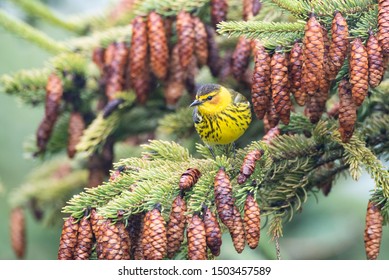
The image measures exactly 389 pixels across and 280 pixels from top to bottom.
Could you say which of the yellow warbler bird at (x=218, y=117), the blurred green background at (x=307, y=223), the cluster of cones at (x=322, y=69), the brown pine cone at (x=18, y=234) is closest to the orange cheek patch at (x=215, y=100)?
the yellow warbler bird at (x=218, y=117)

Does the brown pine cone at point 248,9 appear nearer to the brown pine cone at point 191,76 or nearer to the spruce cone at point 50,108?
the brown pine cone at point 191,76

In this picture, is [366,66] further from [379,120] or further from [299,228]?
[299,228]

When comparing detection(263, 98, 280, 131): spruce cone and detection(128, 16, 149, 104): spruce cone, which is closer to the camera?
detection(263, 98, 280, 131): spruce cone

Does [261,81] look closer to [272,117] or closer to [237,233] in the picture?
[272,117]

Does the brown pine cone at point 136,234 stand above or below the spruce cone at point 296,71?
below

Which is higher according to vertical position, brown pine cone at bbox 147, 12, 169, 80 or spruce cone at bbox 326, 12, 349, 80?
brown pine cone at bbox 147, 12, 169, 80

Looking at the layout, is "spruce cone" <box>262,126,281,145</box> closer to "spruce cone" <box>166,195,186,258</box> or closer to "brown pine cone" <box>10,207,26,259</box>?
"spruce cone" <box>166,195,186,258</box>

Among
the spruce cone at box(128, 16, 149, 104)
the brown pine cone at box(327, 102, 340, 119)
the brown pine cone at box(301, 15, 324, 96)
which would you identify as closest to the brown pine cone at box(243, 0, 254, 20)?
the spruce cone at box(128, 16, 149, 104)
